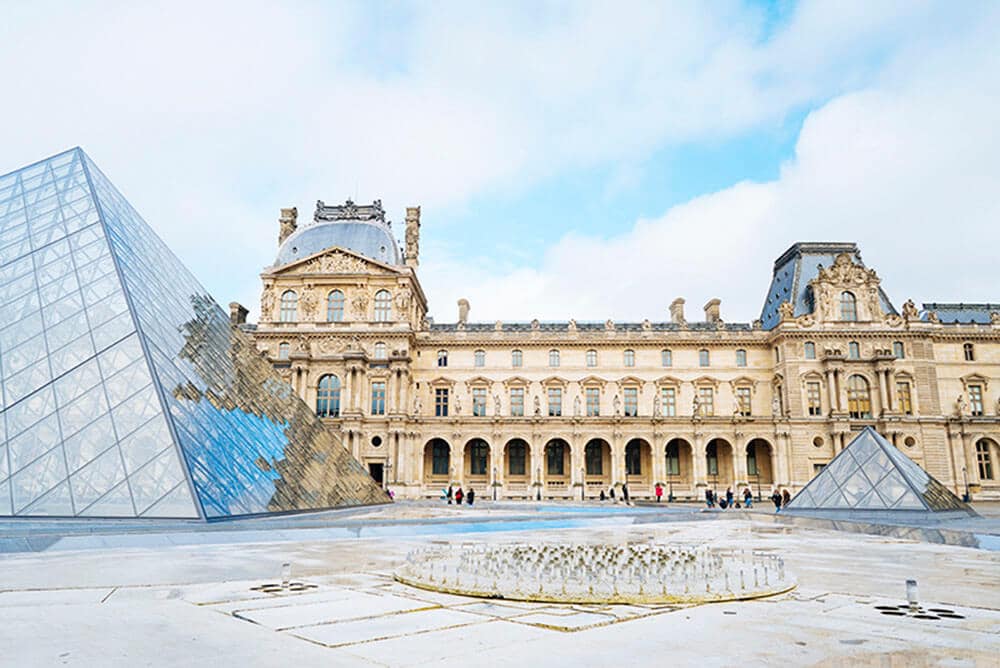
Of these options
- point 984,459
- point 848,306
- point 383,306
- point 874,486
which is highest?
point 383,306

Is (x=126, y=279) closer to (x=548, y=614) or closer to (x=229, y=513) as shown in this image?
(x=229, y=513)

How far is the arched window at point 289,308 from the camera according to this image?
46.3 metres

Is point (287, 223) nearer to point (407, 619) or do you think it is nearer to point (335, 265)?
point (335, 265)

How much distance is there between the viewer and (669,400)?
48094 millimetres

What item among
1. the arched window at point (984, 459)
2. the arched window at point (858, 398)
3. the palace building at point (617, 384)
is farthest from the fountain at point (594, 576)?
the arched window at point (984, 459)

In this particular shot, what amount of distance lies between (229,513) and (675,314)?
4381 cm

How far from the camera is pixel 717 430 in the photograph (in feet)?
150

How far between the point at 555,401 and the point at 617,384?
436 centimetres

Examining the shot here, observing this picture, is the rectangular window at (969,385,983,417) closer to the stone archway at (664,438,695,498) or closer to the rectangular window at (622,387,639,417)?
the stone archway at (664,438,695,498)

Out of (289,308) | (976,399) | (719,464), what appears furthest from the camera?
(719,464)

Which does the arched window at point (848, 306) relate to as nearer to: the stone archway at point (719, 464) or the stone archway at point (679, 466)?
the stone archway at point (719, 464)

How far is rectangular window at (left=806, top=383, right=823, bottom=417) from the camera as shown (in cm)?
4578

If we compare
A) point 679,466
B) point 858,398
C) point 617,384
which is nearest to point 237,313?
point 617,384

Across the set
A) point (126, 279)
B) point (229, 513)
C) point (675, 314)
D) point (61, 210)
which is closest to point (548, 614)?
point (229, 513)
